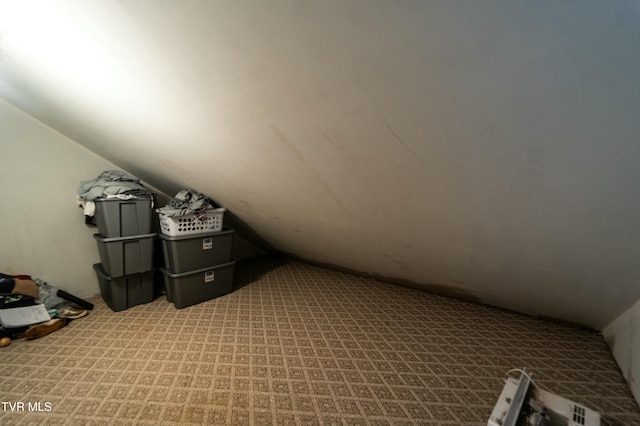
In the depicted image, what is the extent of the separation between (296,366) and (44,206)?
2362mm

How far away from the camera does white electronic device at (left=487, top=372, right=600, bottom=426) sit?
0.91 meters

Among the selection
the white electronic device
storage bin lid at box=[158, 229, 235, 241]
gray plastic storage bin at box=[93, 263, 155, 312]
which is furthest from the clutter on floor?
the white electronic device

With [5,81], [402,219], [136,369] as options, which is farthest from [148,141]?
[402,219]

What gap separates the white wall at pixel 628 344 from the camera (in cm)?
117

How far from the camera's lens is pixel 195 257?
1958 mm

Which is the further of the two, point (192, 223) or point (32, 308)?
point (192, 223)

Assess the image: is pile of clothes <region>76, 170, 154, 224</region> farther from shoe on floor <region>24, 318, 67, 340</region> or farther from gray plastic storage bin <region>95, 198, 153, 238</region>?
shoe on floor <region>24, 318, 67, 340</region>

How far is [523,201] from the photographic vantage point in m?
0.90

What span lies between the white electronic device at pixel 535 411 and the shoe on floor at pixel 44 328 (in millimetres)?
2450

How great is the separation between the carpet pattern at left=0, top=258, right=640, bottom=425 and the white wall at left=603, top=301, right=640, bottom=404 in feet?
0.18

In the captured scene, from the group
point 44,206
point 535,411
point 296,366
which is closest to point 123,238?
point 44,206

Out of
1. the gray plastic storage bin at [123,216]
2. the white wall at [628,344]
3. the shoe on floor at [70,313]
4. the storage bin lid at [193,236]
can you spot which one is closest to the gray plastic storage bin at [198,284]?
the storage bin lid at [193,236]

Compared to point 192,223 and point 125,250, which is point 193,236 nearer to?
point 192,223

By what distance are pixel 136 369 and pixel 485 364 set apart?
6.21 ft
